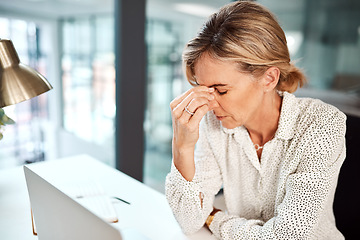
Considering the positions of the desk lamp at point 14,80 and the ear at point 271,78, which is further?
the ear at point 271,78

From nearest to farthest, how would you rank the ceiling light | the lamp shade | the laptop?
1. the laptop
2. the lamp shade
3. the ceiling light

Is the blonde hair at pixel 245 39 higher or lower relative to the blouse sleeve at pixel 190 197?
Result: higher

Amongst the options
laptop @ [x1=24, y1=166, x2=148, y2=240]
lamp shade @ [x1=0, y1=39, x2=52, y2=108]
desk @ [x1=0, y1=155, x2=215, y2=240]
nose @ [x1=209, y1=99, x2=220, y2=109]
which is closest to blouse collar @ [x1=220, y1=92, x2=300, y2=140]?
nose @ [x1=209, y1=99, x2=220, y2=109]

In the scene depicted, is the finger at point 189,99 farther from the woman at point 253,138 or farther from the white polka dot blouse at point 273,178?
the white polka dot blouse at point 273,178

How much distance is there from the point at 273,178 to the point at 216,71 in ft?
1.45

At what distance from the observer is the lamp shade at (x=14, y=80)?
0.80m

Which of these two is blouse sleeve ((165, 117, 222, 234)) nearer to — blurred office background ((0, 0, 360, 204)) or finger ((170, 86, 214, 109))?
finger ((170, 86, 214, 109))

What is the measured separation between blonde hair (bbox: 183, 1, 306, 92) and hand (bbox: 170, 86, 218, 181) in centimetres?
13

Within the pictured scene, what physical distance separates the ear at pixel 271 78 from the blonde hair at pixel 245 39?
2 cm

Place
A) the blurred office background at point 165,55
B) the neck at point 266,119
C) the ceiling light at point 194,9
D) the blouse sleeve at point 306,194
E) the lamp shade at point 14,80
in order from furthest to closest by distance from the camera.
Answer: the ceiling light at point 194,9 < the blurred office background at point 165,55 < the neck at point 266,119 < the blouse sleeve at point 306,194 < the lamp shade at point 14,80

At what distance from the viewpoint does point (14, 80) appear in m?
0.82

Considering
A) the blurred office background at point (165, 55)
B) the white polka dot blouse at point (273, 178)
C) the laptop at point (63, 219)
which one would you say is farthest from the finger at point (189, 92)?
the blurred office background at point (165, 55)

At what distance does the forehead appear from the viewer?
98cm

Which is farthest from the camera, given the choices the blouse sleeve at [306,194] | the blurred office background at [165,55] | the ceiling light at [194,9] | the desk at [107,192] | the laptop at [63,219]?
the ceiling light at [194,9]
